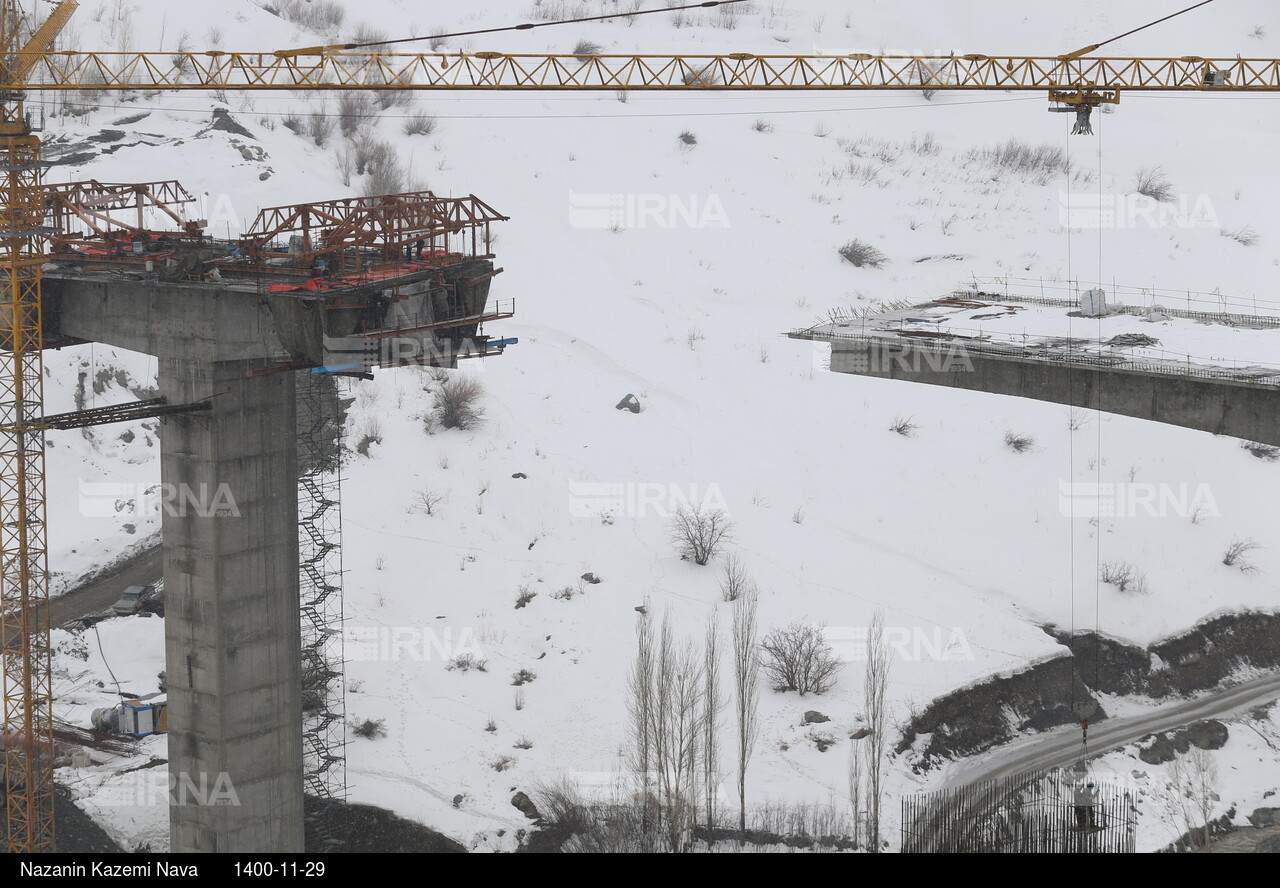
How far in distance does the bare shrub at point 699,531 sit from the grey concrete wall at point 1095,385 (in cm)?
795

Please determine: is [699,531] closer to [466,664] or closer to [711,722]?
[466,664]

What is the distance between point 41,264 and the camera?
37594 mm

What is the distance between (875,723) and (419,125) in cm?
4881

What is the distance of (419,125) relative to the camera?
258 feet

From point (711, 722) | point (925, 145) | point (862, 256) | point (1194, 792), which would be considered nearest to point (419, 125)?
point (862, 256)

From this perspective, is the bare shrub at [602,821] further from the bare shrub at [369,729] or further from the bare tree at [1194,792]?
the bare tree at [1194,792]

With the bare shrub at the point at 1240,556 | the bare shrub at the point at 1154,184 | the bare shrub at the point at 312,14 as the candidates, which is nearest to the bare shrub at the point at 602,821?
the bare shrub at the point at 1240,556

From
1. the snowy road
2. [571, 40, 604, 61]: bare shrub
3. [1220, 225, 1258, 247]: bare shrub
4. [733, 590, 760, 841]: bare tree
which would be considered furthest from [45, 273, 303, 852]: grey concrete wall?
[1220, 225, 1258, 247]: bare shrub

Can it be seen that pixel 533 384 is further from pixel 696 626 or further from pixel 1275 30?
pixel 1275 30

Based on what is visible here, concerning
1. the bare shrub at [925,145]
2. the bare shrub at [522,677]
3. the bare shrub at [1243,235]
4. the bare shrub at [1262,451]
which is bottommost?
the bare shrub at [522,677]

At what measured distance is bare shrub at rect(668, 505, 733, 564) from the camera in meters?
50.8

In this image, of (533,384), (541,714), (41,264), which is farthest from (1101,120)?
(41,264)

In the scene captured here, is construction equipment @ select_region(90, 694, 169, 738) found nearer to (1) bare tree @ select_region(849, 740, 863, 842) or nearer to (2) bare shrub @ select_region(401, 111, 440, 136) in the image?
(1) bare tree @ select_region(849, 740, 863, 842)

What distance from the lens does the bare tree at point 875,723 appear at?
39.9 metres
